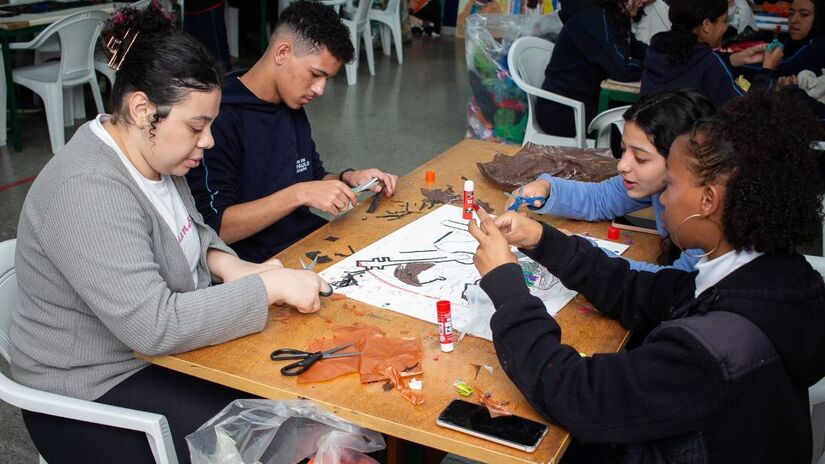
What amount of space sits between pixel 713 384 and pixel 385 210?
52.7 inches

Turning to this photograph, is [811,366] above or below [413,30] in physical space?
above

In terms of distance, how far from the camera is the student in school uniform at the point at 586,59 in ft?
14.1

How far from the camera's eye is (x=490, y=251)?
1.70m

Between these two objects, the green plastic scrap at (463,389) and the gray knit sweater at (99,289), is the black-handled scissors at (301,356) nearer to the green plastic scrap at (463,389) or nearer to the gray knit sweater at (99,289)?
the gray knit sweater at (99,289)

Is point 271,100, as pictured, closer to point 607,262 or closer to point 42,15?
point 607,262

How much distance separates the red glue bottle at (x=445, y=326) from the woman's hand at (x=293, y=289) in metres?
0.30

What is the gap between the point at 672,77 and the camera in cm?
382

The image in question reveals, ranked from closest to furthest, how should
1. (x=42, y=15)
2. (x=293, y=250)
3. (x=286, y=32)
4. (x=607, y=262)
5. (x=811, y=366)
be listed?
(x=811, y=366) < (x=607, y=262) < (x=293, y=250) < (x=286, y=32) < (x=42, y=15)

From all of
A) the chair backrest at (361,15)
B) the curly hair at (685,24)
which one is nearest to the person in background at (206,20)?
the chair backrest at (361,15)

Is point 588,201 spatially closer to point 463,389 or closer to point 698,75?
point 463,389

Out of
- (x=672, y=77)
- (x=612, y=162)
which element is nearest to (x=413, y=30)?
(x=672, y=77)

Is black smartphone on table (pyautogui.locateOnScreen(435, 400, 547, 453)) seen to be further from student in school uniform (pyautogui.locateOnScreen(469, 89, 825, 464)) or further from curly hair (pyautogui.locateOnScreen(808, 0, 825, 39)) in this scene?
curly hair (pyautogui.locateOnScreen(808, 0, 825, 39))

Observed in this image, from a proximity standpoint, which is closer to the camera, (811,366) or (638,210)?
(811,366)

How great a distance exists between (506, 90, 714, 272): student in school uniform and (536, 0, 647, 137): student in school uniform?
1.99 m
